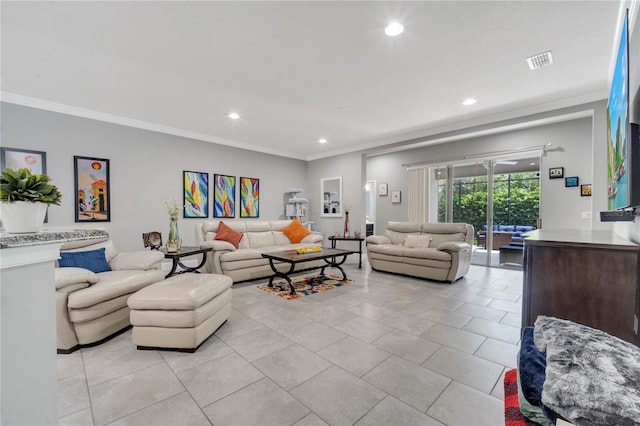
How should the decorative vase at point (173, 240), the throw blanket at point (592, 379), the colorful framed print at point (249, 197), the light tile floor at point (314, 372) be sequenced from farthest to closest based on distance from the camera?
the colorful framed print at point (249, 197), the decorative vase at point (173, 240), the light tile floor at point (314, 372), the throw blanket at point (592, 379)

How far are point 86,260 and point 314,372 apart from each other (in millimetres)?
2599

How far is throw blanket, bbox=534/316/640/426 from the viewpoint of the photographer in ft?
2.00

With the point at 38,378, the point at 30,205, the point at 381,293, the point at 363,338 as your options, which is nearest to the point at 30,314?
the point at 38,378

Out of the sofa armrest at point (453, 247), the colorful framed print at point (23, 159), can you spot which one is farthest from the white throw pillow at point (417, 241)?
the colorful framed print at point (23, 159)

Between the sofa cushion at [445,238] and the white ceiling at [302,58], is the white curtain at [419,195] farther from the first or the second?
the white ceiling at [302,58]

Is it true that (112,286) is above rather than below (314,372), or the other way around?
above

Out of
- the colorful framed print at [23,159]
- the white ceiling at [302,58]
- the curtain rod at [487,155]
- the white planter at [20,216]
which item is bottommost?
the white planter at [20,216]

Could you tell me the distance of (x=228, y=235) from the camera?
4.72 meters

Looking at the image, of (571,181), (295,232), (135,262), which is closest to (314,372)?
(135,262)

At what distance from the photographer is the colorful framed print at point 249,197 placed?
20.8ft

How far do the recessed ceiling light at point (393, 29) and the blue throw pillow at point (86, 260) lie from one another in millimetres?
3655

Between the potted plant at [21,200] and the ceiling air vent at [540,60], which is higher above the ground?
the ceiling air vent at [540,60]

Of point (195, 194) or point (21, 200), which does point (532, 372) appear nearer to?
point (21, 200)

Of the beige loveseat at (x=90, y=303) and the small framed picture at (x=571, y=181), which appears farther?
the small framed picture at (x=571, y=181)
